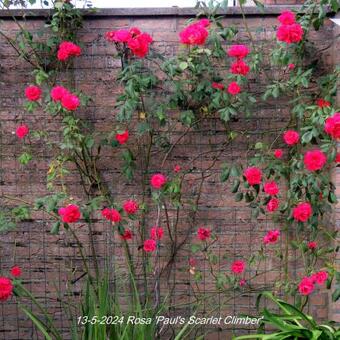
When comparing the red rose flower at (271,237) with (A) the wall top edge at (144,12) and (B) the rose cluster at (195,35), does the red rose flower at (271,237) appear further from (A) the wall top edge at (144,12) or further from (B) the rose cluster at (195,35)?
(A) the wall top edge at (144,12)

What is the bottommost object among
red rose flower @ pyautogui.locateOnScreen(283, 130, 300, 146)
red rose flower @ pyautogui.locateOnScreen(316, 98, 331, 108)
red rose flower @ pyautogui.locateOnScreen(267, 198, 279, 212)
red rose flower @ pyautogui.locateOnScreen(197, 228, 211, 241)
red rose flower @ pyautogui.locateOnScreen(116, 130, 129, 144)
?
red rose flower @ pyautogui.locateOnScreen(197, 228, 211, 241)

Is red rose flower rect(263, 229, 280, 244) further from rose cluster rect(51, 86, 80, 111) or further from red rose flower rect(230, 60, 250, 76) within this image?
rose cluster rect(51, 86, 80, 111)

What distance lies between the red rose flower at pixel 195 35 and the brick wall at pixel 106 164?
1.30 ft

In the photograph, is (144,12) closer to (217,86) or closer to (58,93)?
(217,86)

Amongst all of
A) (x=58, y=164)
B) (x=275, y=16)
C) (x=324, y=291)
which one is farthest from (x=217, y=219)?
(x=275, y=16)

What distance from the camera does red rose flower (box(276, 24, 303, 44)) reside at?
8.93 feet

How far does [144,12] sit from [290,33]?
853mm

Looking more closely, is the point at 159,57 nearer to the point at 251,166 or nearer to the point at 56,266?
the point at 251,166

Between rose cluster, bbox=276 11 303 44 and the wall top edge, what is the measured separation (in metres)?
0.33

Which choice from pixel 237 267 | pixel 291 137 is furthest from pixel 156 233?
pixel 291 137

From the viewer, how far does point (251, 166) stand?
3021 millimetres

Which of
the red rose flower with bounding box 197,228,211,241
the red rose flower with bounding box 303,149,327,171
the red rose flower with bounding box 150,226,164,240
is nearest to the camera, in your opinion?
the red rose flower with bounding box 303,149,327,171

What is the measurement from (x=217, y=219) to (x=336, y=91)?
0.99 m

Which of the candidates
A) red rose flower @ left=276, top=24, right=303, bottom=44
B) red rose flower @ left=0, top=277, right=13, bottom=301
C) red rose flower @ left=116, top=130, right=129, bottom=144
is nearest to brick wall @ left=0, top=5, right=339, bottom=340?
red rose flower @ left=116, top=130, right=129, bottom=144
